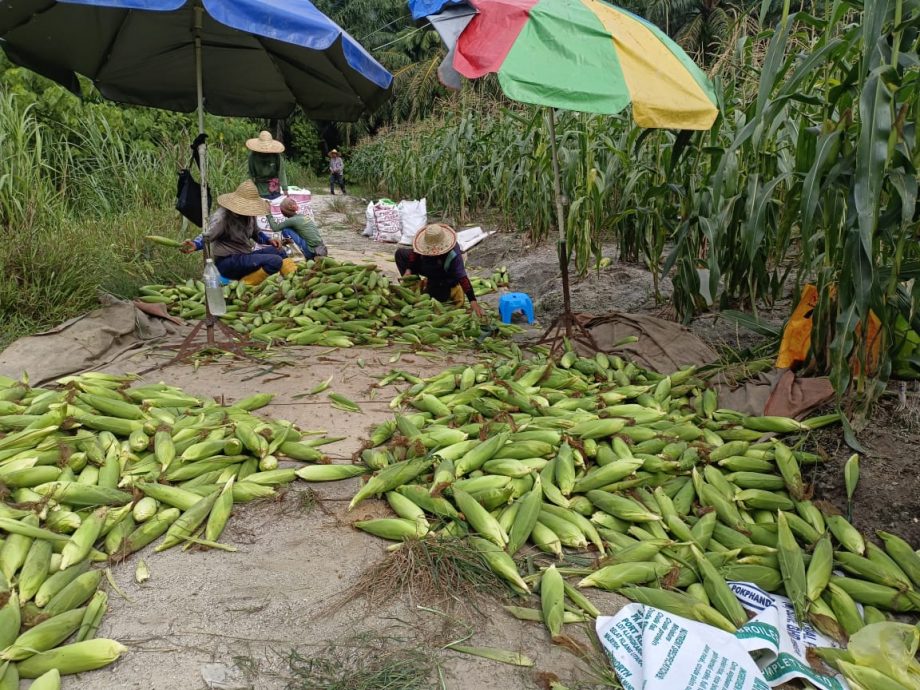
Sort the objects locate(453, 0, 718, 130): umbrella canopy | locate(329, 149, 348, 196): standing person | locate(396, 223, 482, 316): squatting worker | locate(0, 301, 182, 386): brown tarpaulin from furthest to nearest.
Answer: locate(329, 149, 348, 196): standing person, locate(396, 223, 482, 316): squatting worker, locate(0, 301, 182, 386): brown tarpaulin, locate(453, 0, 718, 130): umbrella canopy

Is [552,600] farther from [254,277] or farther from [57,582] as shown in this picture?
[254,277]

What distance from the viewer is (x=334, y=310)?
16.1 ft

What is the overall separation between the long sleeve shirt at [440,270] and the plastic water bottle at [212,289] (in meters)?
1.76

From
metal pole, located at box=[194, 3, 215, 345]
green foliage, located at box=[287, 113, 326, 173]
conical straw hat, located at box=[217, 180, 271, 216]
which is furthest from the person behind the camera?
green foliage, located at box=[287, 113, 326, 173]

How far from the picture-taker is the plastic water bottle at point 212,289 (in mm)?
3894

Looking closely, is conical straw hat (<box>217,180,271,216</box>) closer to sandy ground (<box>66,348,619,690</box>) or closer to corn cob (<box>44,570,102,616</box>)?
sandy ground (<box>66,348,619,690</box>)

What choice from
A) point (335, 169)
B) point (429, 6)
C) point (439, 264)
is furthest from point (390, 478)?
point (335, 169)

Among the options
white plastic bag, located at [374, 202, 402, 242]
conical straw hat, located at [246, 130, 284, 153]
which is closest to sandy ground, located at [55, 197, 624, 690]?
conical straw hat, located at [246, 130, 284, 153]

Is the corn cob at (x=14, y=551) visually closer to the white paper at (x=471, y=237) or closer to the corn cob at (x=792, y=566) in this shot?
the corn cob at (x=792, y=566)

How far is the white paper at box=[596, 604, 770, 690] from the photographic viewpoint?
155cm

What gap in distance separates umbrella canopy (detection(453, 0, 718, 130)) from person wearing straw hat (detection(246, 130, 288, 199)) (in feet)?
12.9

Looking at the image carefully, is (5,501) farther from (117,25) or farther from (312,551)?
(117,25)

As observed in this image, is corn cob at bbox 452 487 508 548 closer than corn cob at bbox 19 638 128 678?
No

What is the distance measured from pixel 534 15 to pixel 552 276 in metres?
3.49
